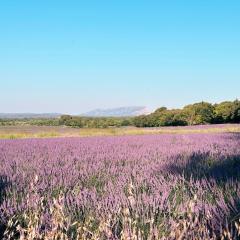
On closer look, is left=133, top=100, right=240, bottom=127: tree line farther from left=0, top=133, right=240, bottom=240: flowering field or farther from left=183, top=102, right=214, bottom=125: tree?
left=0, top=133, right=240, bottom=240: flowering field

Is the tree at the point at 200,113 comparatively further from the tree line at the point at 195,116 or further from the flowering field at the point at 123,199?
the flowering field at the point at 123,199

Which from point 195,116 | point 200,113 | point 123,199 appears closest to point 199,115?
point 200,113

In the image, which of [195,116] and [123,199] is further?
[195,116]

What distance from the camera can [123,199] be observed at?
346 cm

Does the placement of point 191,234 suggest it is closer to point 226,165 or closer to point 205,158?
point 226,165

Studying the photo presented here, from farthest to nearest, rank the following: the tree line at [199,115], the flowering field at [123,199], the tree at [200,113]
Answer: the tree line at [199,115]
the tree at [200,113]
the flowering field at [123,199]

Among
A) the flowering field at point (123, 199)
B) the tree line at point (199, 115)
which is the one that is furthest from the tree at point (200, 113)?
the flowering field at point (123, 199)

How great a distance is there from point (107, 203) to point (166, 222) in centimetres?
70

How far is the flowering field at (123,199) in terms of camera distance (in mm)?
2527

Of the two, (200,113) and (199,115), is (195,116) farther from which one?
(200,113)

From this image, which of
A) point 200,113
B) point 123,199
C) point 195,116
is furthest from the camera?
point 200,113

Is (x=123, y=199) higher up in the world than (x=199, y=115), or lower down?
lower down

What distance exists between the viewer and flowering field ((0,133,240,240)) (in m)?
2.53

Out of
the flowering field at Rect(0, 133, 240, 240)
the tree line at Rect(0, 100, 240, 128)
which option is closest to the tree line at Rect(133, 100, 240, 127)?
the tree line at Rect(0, 100, 240, 128)
